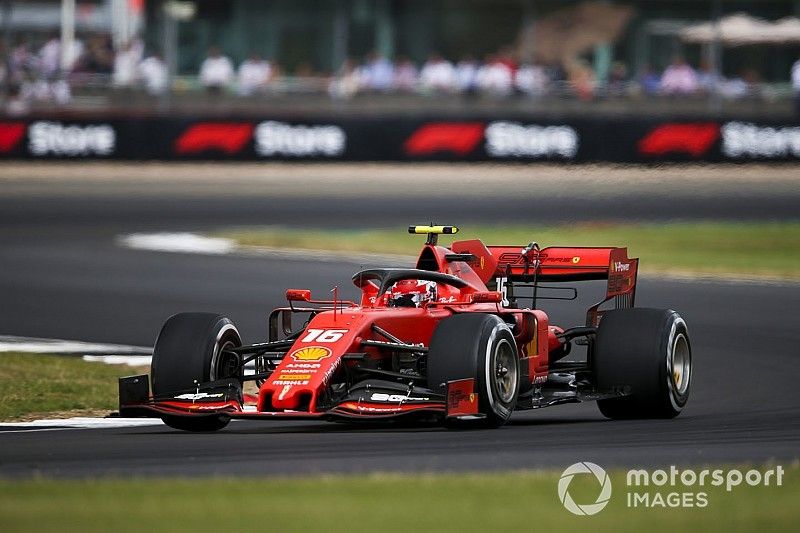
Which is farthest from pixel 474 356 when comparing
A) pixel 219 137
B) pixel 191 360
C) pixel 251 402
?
pixel 219 137

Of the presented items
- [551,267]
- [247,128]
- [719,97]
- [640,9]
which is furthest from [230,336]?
[640,9]

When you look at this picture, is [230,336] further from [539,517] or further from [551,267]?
[539,517]

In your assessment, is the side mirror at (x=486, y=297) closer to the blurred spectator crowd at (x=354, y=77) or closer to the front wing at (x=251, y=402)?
the front wing at (x=251, y=402)

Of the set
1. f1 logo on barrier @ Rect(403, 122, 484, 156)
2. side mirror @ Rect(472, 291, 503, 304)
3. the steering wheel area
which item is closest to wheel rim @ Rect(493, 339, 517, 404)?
side mirror @ Rect(472, 291, 503, 304)

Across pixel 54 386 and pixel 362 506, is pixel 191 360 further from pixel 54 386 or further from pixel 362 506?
pixel 362 506

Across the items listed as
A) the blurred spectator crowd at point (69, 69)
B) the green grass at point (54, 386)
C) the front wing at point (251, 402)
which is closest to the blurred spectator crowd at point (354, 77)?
the blurred spectator crowd at point (69, 69)

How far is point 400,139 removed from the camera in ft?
104

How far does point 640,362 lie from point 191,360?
3077mm

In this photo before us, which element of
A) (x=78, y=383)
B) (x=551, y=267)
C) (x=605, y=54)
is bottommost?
(x=78, y=383)

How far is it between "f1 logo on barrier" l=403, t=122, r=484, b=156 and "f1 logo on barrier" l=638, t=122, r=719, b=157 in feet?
11.2

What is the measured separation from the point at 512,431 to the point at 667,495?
2.66m

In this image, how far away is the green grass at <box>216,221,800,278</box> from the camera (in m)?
21.5

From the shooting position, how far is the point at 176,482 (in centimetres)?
764

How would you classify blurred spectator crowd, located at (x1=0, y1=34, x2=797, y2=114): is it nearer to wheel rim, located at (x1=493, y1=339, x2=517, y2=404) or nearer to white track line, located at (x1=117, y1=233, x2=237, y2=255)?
white track line, located at (x1=117, y1=233, x2=237, y2=255)
